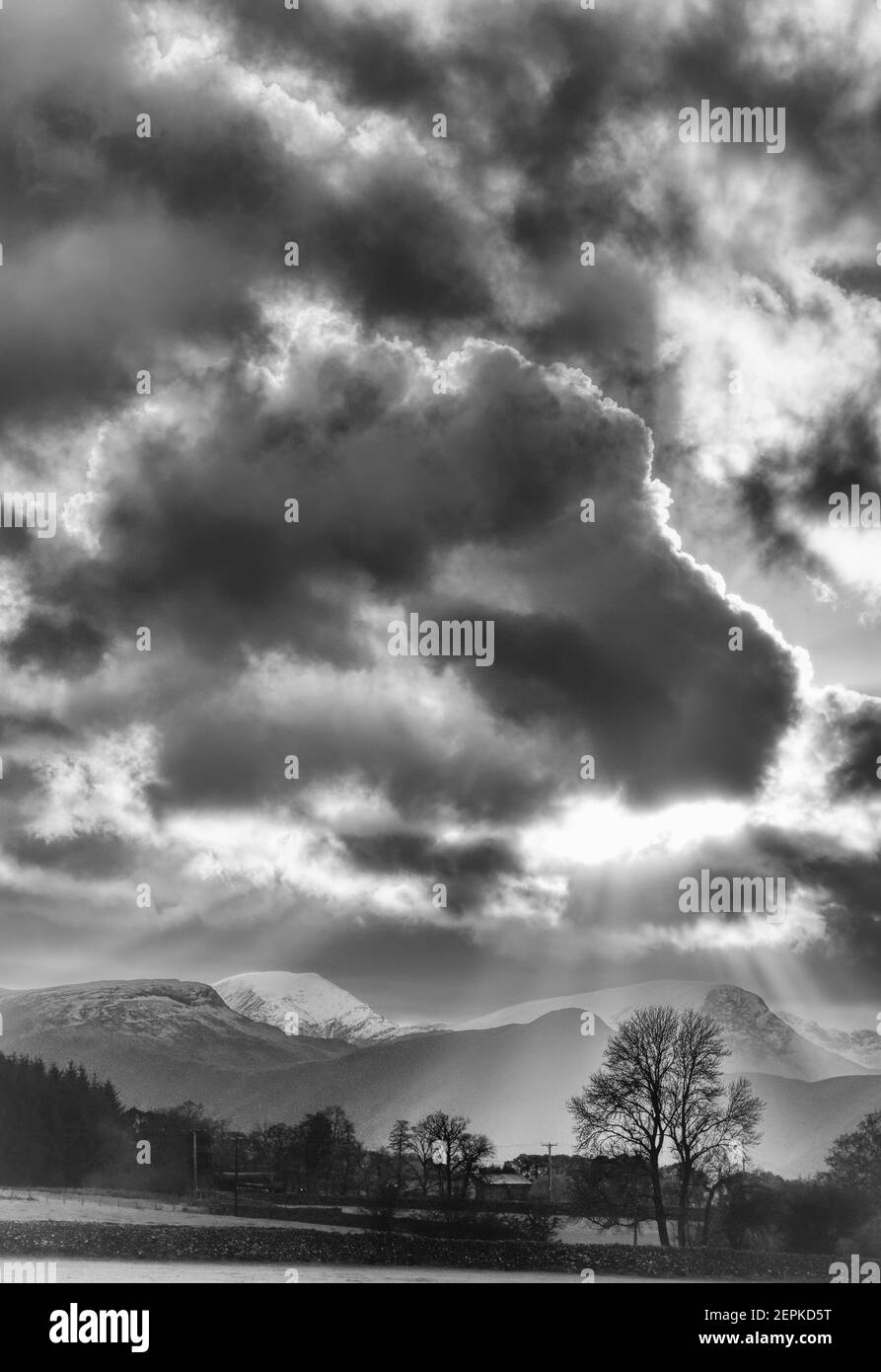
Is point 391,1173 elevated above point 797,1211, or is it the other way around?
point 797,1211

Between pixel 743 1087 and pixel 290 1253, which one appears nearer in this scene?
pixel 290 1253

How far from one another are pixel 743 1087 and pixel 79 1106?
98.0 m

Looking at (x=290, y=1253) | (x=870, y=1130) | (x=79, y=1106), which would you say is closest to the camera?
(x=290, y=1253)

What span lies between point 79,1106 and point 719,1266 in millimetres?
114195

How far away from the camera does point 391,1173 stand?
573 feet

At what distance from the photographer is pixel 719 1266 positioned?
253ft

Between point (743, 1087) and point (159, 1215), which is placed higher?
point (743, 1087)
